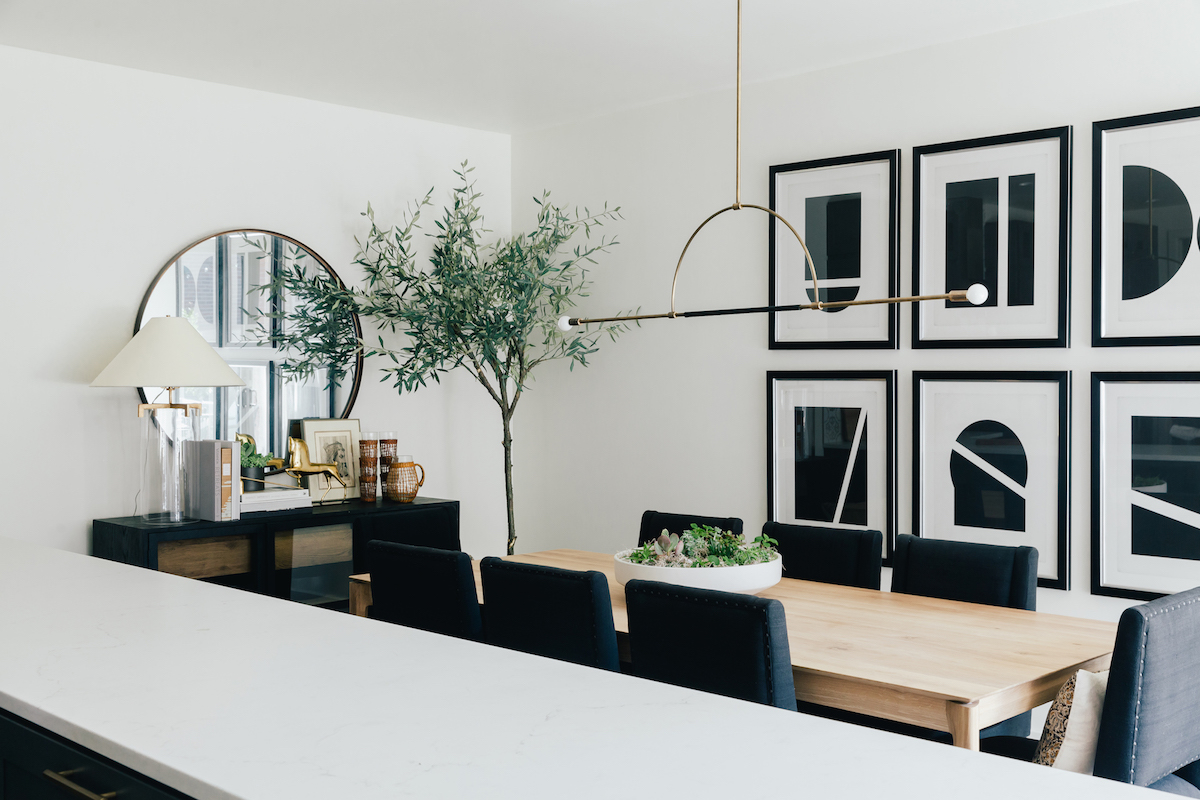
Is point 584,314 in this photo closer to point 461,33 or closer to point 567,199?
point 567,199

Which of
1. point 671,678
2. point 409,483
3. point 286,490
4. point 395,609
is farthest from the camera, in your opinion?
point 409,483

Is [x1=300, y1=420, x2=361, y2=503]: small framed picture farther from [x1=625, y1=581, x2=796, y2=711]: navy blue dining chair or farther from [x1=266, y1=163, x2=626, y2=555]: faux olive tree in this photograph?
[x1=625, y1=581, x2=796, y2=711]: navy blue dining chair

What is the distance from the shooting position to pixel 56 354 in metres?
3.78

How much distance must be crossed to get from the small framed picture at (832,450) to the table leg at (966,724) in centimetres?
200

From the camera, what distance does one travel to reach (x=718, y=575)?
105 inches

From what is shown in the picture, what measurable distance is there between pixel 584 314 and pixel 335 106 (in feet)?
4.94

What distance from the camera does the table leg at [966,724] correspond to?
1.91 metres

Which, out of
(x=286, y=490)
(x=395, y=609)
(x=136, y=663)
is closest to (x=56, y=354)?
(x=286, y=490)

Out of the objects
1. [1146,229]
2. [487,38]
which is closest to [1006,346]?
[1146,229]

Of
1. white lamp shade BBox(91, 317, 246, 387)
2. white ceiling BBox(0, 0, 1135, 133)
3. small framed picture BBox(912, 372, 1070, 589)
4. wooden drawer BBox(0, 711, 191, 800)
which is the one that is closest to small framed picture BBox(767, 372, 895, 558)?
small framed picture BBox(912, 372, 1070, 589)

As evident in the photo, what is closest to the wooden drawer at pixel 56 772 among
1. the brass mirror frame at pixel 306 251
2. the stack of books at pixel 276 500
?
the stack of books at pixel 276 500

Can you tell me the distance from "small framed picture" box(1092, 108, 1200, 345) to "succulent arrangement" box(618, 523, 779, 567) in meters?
1.53

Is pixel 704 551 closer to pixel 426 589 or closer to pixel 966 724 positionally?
pixel 426 589

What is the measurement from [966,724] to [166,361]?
2.92 m
